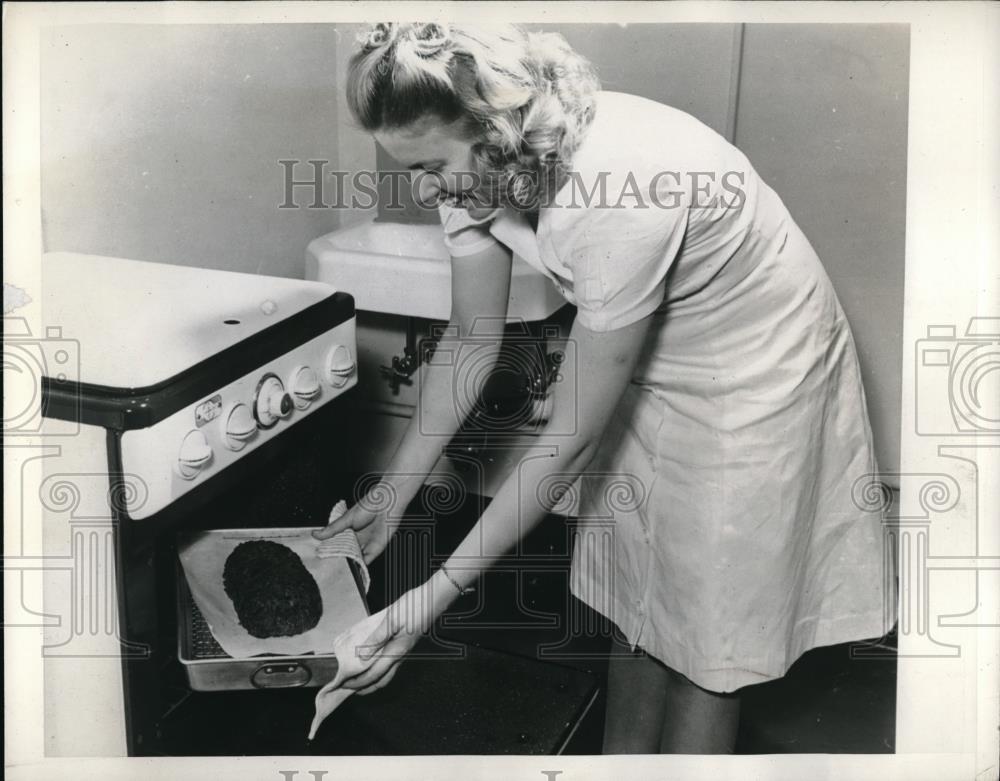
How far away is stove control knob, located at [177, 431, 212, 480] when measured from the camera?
88cm

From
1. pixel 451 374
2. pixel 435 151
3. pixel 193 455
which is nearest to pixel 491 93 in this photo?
pixel 435 151

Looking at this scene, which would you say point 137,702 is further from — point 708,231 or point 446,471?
point 708,231

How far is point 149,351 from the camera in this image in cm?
91

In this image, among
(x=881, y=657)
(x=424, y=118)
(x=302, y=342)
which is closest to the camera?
(x=424, y=118)

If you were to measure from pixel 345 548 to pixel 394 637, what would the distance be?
0.36 ft

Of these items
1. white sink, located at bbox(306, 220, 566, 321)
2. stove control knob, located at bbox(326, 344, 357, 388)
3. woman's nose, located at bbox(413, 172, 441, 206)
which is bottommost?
stove control knob, located at bbox(326, 344, 357, 388)

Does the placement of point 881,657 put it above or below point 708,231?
below

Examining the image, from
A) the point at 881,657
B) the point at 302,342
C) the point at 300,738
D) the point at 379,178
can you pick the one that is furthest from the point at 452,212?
the point at 881,657

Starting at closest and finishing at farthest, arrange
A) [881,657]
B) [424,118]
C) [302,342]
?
[424,118]
[302,342]
[881,657]

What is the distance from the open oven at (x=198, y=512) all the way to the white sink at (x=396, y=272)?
4cm

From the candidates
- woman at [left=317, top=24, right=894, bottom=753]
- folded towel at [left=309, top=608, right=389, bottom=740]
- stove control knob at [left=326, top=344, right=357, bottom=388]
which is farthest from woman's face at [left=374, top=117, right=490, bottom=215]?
folded towel at [left=309, top=608, right=389, bottom=740]

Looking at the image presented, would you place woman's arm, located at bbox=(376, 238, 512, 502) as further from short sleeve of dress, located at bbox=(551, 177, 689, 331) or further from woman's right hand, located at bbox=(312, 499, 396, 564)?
short sleeve of dress, located at bbox=(551, 177, 689, 331)

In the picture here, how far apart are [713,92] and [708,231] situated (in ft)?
0.71

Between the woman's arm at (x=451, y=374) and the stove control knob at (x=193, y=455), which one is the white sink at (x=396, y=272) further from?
the stove control knob at (x=193, y=455)
